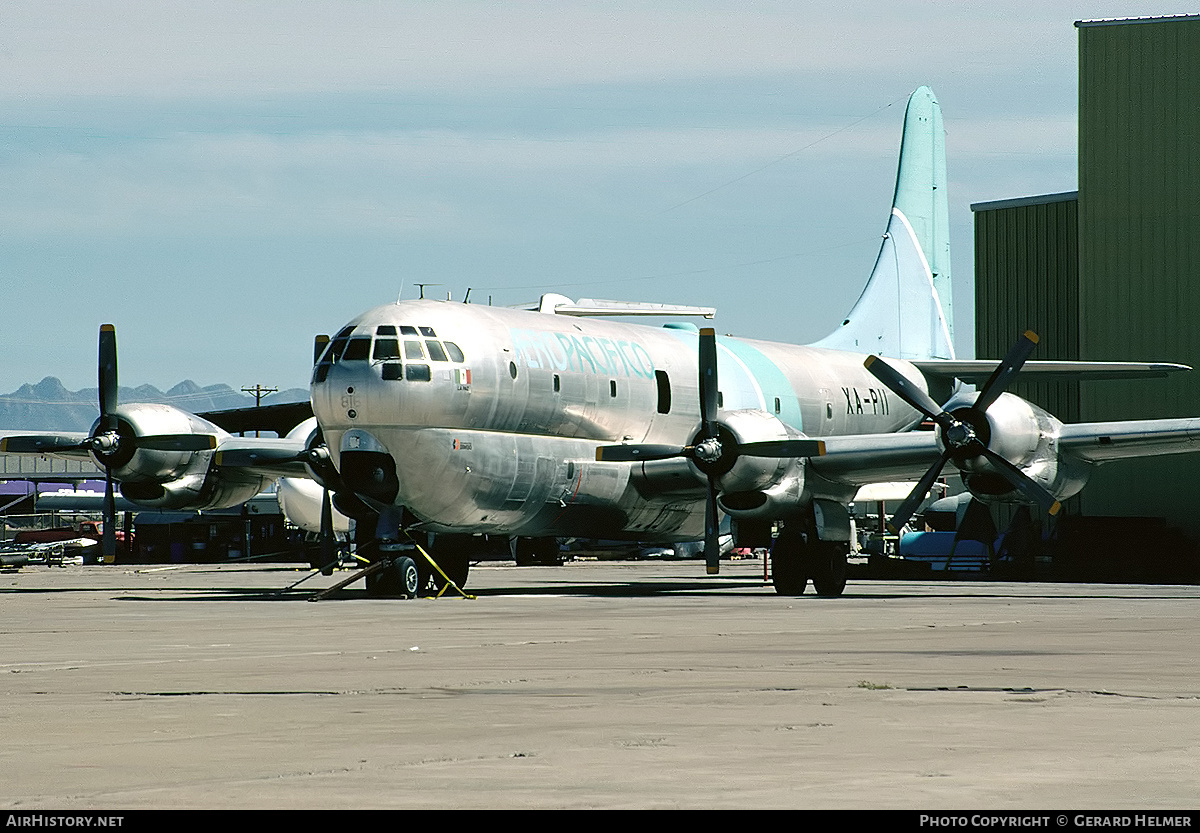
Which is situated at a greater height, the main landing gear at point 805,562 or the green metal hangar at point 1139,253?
the green metal hangar at point 1139,253

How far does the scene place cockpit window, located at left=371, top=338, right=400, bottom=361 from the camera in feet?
85.6

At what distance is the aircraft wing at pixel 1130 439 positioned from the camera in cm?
2864

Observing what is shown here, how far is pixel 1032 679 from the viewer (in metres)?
12.1

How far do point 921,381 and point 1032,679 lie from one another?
89.2 feet

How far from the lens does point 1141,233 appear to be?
1861 inches

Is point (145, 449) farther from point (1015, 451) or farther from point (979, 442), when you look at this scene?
point (1015, 451)

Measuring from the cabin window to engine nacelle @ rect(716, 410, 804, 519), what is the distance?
295 centimetres

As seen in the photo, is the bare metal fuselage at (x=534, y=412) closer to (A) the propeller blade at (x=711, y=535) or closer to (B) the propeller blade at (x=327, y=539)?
(A) the propeller blade at (x=711, y=535)

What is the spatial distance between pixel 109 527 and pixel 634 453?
9943 millimetres

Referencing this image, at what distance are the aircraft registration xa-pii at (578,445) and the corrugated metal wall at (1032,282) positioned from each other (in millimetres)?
18515

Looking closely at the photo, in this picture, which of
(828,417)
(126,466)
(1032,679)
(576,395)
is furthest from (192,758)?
(828,417)

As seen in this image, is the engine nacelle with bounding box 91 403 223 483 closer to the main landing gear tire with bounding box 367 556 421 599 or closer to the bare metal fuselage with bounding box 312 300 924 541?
the bare metal fuselage with bounding box 312 300 924 541

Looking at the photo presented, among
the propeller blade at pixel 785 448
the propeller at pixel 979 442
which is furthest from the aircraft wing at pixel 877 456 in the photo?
the propeller blade at pixel 785 448
